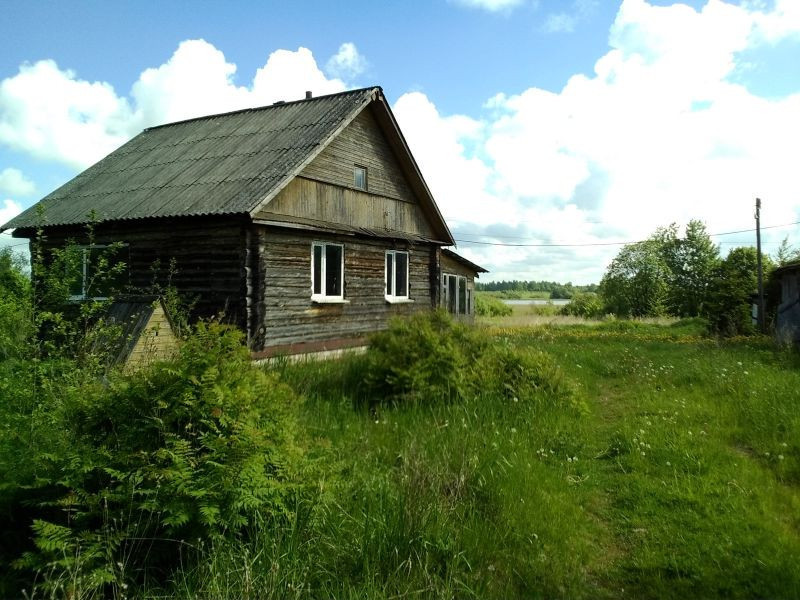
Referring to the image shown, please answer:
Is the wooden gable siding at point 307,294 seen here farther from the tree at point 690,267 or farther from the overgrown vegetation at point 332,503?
the tree at point 690,267

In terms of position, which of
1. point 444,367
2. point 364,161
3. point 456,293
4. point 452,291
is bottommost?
point 444,367

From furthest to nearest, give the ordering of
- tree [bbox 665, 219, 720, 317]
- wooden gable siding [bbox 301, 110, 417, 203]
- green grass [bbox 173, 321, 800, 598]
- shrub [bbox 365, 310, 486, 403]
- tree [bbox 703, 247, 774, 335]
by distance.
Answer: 1. tree [bbox 665, 219, 720, 317]
2. tree [bbox 703, 247, 774, 335]
3. wooden gable siding [bbox 301, 110, 417, 203]
4. shrub [bbox 365, 310, 486, 403]
5. green grass [bbox 173, 321, 800, 598]

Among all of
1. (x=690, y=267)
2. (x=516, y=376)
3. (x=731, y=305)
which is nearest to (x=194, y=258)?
(x=516, y=376)

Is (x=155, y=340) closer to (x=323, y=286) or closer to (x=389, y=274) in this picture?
(x=323, y=286)

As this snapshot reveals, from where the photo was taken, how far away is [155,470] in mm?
3504

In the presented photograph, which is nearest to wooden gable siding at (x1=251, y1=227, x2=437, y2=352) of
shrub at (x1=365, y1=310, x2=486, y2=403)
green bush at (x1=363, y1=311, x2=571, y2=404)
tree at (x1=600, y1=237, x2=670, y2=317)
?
green bush at (x1=363, y1=311, x2=571, y2=404)

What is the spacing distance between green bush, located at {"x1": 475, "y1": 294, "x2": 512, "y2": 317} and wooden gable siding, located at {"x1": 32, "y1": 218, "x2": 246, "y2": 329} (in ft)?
93.2

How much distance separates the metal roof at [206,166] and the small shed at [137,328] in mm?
3045

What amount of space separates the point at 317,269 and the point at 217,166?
12.0 ft

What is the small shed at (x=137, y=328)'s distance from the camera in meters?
8.12

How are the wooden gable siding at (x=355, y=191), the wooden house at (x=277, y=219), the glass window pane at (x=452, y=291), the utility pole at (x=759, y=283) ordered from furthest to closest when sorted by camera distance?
the glass window pane at (x=452, y=291) → the utility pole at (x=759, y=283) → the wooden gable siding at (x=355, y=191) → the wooden house at (x=277, y=219)

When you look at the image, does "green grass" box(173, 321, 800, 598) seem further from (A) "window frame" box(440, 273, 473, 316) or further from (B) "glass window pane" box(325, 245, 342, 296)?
(A) "window frame" box(440, 273, 473, 316)

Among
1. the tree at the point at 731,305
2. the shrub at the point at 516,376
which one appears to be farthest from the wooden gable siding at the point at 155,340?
the tree at the point at 731,305

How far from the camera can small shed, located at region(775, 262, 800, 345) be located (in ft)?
47.4
